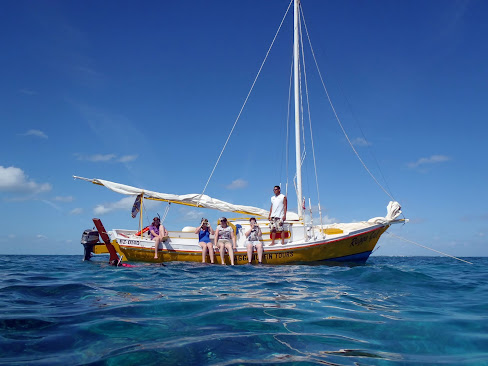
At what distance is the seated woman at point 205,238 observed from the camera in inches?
559

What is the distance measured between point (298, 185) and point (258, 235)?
3150 millimetres

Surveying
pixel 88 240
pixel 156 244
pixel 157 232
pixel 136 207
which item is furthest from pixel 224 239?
pixel 88 240

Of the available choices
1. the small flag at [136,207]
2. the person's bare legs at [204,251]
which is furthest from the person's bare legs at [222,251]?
the small flag at [136,207]

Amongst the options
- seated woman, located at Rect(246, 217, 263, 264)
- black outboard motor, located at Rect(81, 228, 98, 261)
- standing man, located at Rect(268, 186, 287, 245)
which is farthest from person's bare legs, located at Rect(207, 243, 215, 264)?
black outboard motor, located at Rect(81, 228, 98, 261)

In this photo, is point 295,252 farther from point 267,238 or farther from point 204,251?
point 204,251

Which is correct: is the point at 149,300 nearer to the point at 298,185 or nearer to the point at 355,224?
the point at 298,185

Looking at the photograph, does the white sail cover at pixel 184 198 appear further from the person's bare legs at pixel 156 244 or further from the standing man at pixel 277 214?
the standing man at pixel 277 214

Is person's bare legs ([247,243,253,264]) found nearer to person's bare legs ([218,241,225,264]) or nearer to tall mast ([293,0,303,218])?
person's bare legs ([218,241,225,264])

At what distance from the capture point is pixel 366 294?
21.6ft

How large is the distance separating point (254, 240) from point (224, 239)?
48.9 inches

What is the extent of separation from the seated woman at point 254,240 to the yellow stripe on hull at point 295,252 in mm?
265

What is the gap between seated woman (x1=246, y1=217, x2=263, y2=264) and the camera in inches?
552

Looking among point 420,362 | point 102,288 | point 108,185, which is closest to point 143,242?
point 108,185

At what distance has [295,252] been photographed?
14.1 meters
